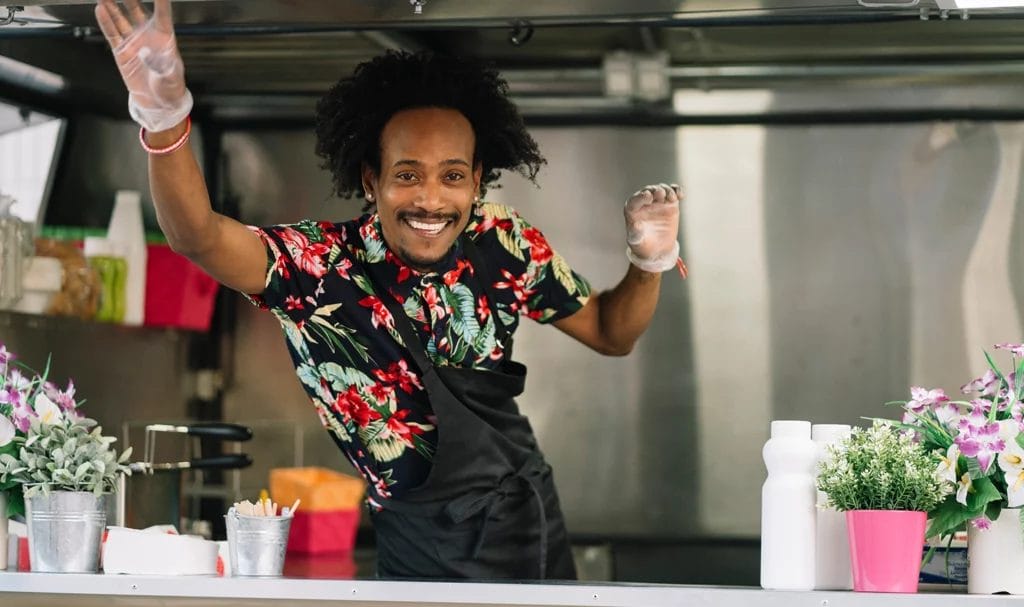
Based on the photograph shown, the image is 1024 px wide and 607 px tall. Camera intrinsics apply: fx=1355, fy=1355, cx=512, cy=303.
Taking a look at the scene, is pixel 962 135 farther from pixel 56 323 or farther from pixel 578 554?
pixel 56 323

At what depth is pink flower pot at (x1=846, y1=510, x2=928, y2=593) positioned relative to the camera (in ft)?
5.43

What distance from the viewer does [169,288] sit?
3.64 m

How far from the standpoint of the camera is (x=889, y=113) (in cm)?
350

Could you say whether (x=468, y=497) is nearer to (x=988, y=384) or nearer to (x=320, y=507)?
(x=988, y=384)

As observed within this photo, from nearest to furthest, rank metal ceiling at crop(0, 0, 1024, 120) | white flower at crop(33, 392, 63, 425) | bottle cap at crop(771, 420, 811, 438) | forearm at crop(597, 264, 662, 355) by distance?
1. bottle cap at crop(771, 420, 811, 438)
2. white flower at crop(33, 392, 63, 425)
3. forearm at crop(597, 264, 662, 355)
4. metal ceiling at crop(0, 0, 1024, 120)

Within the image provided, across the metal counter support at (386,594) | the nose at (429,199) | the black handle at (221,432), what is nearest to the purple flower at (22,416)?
the metal counter support at (386,594)

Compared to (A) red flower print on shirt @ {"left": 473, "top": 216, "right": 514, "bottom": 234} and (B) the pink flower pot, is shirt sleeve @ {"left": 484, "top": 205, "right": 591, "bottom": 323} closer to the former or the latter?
(A) red flower print on shirt @ {"left": 473, "top": 216, "right": 514, "bottom": 234}

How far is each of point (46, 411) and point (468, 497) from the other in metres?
0.73

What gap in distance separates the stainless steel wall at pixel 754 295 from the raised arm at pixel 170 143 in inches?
64.1

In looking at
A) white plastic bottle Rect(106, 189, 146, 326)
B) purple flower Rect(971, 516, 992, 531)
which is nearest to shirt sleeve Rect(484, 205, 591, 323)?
purple flower Rect(971, 516, 992, 531)

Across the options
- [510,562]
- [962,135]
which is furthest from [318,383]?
[962,135]

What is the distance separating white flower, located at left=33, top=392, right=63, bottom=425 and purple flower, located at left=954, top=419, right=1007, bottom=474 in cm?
127

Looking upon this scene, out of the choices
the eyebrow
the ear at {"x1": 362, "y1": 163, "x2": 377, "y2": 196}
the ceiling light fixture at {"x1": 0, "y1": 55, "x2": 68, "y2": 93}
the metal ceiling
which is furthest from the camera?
the metal ceiling

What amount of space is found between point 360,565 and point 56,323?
100 centimetres
